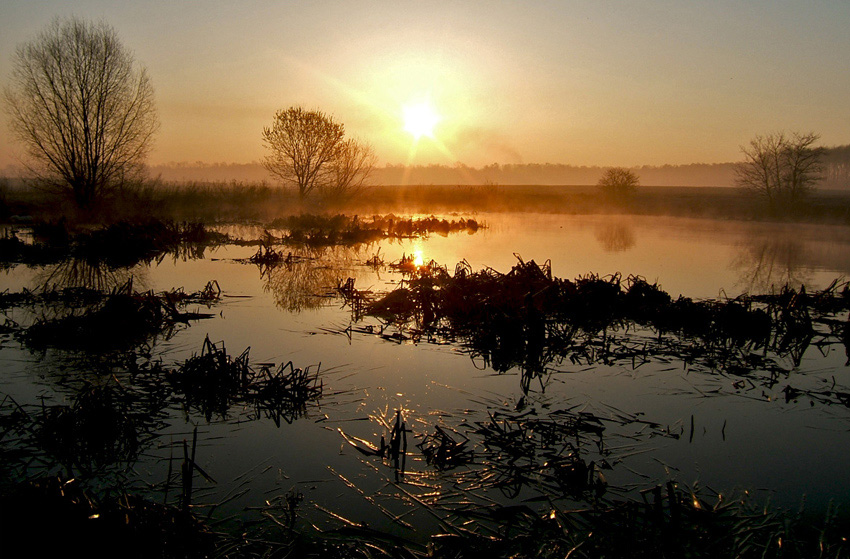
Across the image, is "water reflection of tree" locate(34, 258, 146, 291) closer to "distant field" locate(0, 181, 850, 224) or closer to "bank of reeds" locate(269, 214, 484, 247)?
"bank of reeds" locate(269, 214, 484, 247)

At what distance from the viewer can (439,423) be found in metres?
4.69

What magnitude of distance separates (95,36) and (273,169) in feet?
38.6

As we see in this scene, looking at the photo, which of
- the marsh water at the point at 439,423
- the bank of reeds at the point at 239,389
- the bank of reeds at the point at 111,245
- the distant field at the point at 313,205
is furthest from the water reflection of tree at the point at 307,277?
the distant field at the point at 313,205

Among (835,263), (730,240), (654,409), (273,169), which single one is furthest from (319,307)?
(273,169)

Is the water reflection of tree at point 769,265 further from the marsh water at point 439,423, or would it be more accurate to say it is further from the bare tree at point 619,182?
the bare tree at point 619,182

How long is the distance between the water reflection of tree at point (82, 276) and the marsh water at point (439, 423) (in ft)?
8.30

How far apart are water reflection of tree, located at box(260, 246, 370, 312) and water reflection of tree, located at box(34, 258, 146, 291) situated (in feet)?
9.47

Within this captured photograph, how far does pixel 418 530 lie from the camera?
323cm

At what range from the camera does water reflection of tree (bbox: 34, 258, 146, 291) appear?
36.0 ft

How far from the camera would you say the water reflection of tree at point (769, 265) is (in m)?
12.7

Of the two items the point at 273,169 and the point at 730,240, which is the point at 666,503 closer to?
the point at 730,240

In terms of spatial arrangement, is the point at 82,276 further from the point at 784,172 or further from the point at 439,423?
the point at 784,172

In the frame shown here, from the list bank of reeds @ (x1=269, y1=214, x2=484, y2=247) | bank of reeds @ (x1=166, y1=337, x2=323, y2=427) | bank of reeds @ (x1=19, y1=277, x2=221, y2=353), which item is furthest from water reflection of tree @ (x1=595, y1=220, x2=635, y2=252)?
bank of reeds @ (x1=166, y1=337, x2=323, y2=427)

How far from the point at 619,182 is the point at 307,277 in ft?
157
